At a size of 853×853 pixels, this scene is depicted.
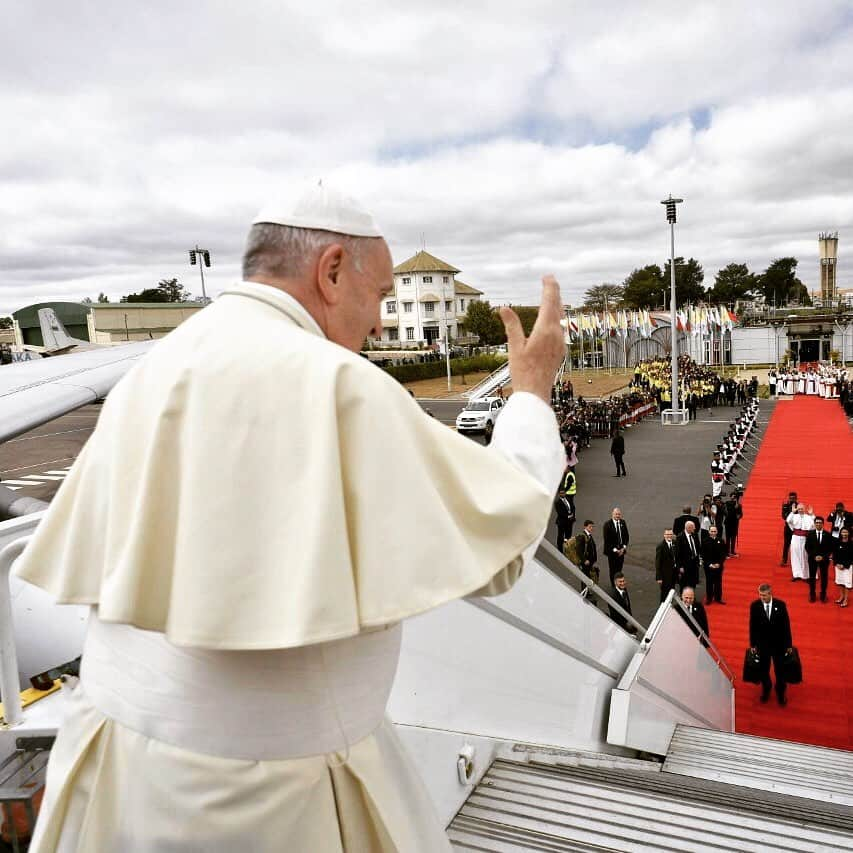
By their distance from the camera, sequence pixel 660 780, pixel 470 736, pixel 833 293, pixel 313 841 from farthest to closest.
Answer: pixel 833 293
pixel 660 780
pixel 470 736
pixel 313 841

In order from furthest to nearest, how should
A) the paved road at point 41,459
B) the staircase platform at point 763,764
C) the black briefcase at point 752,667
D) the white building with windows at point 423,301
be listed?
the white building with windows at point 423,301
the paved road at point 41,459
the black briefcase at point 752,667
the staircase platform at point 763,764

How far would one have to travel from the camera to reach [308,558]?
1114 mm

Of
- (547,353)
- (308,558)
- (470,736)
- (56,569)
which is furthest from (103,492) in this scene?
(470,736)

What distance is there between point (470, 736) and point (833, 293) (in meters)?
128

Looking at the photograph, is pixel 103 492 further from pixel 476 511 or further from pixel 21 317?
pixel 21 317

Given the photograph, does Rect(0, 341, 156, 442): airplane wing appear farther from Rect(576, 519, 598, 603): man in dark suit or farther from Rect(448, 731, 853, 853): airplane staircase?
Rect(576, 519, 598, 603): man in dark suit

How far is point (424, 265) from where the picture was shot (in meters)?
79.6

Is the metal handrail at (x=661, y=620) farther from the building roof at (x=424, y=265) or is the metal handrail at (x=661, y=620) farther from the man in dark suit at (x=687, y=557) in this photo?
the building roof at (x=424, y=265)

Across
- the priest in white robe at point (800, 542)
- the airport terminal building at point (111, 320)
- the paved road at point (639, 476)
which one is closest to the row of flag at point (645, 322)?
the paved road at point (639, 476)

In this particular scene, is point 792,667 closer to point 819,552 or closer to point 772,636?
point 772,636

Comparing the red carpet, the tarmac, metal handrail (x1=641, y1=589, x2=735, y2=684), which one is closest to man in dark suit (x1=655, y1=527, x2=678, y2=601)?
the tarmac

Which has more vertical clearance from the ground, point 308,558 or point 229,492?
point 229,492

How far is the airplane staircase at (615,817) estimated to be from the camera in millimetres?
2912

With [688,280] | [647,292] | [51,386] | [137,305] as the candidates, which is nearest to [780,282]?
[688,280]
